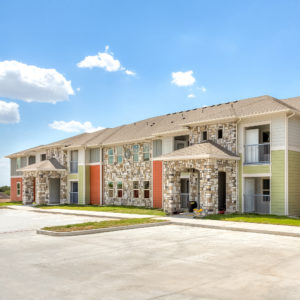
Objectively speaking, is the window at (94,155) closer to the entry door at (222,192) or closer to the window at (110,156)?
the window at (110,156)

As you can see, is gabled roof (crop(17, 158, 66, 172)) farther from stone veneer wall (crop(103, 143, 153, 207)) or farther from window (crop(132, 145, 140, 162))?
window (crop(132, 145, 140, 162))

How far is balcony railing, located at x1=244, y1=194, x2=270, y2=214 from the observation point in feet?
67.8

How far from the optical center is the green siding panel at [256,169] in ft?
64.6

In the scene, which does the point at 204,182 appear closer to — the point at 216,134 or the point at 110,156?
the point at 216,134

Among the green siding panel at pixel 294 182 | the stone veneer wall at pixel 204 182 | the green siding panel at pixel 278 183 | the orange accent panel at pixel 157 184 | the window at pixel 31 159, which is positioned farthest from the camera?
the window at pixel 31 159

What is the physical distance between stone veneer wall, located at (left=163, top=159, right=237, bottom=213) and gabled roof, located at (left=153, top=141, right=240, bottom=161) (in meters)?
0.37

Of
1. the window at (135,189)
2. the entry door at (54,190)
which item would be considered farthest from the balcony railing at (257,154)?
the entry door at (54,190)

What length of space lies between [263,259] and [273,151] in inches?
439

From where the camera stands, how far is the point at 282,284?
278 inches

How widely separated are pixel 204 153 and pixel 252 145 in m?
3.12

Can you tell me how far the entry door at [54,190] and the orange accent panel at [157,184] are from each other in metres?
13.4

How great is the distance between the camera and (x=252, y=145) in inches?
807

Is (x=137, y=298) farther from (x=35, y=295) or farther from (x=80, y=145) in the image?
(x=80, y=145)

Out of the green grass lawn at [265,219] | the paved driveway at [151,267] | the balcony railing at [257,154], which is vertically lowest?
the green grass lawn at [265,219]
